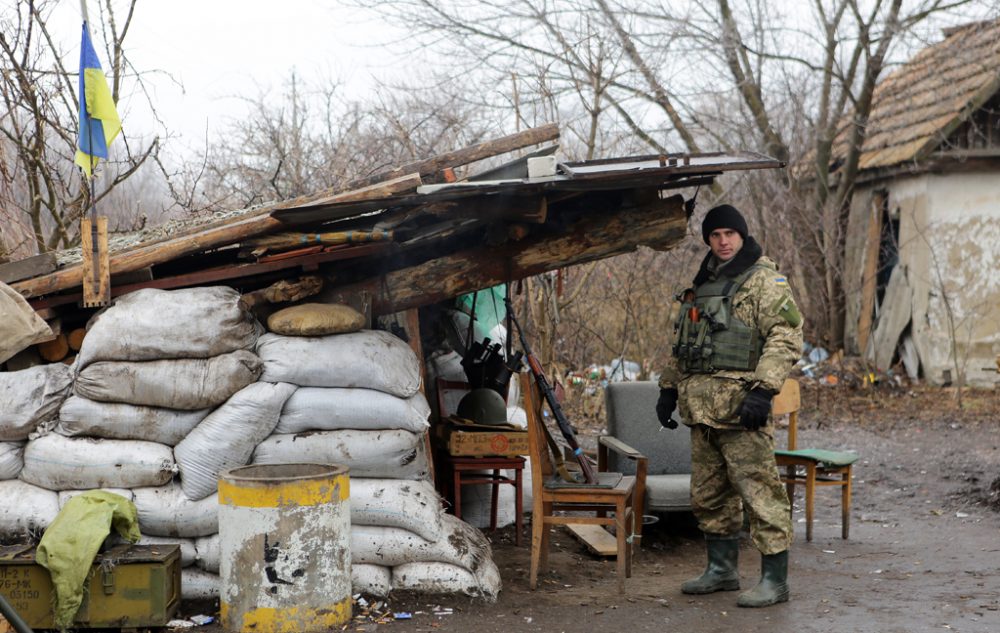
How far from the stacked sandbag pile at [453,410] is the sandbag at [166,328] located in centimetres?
210

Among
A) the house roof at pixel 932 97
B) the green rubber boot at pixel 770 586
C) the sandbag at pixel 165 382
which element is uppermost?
the house roof at pixel 932 97

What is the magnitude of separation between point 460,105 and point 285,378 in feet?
28.9

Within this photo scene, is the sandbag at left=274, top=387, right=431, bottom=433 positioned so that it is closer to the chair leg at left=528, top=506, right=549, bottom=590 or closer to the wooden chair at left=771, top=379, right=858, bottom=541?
the chair leg at left=528, top=506, right=549, bottom=590

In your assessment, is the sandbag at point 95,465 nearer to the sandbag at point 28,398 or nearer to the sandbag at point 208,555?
the sandbag at point 28,398

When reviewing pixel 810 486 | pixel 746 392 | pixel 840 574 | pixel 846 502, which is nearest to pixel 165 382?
pixel 746 392

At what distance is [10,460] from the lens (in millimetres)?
5020

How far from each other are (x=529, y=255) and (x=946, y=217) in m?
8.80

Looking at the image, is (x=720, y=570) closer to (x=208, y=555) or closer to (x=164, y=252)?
(x=208, y=555)

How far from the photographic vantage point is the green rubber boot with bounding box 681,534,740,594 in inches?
211

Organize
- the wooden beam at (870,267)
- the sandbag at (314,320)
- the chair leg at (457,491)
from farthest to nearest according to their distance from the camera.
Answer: the wooden beam at (870,267), the chair leg at (457,491), the sandbag at (314,320)

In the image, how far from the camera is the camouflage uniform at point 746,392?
499 cm

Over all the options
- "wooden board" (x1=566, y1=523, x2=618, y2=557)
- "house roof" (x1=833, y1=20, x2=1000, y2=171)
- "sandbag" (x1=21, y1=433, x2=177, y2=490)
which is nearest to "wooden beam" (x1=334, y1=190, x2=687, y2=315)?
"sandbag" (x1=21, y1=433, x2=177, y2=490)

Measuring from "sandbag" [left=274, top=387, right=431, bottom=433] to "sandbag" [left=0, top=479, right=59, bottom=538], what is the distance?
119cm

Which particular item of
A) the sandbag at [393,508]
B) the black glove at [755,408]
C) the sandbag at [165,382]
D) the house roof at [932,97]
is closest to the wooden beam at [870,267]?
the house roof at [932,97]
